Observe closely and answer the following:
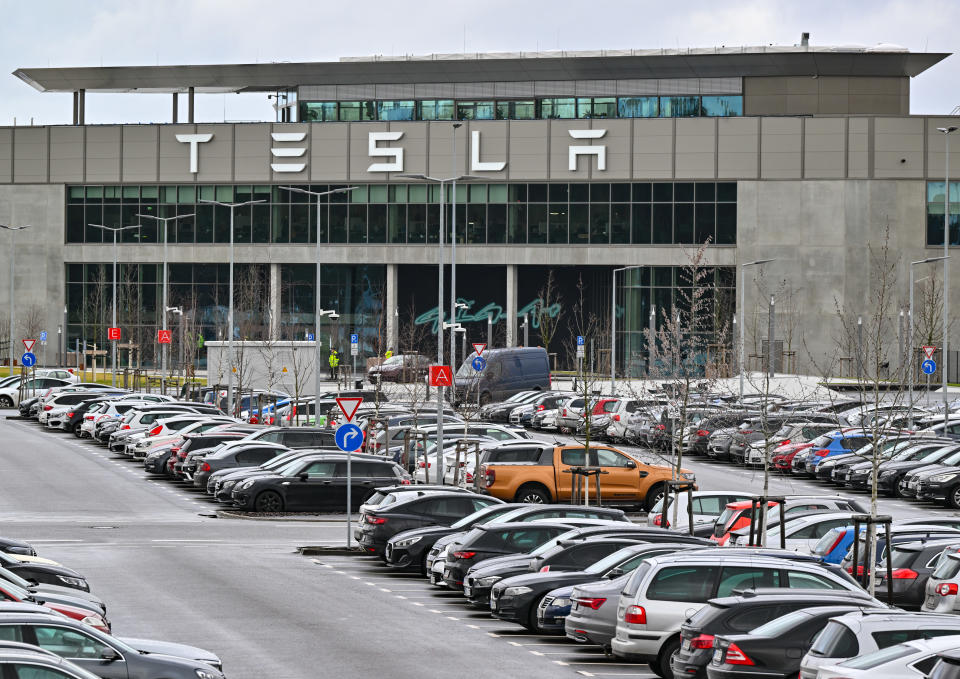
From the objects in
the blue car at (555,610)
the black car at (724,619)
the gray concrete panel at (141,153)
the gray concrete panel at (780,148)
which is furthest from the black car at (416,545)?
the gray concrete panel at (141,153)

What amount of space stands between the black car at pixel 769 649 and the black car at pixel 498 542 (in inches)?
331

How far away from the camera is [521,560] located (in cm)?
2252

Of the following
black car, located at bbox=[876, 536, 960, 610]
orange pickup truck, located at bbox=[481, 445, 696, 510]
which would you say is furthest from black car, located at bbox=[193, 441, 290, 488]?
black car, located at bbox=[876, 536, 960, 610]

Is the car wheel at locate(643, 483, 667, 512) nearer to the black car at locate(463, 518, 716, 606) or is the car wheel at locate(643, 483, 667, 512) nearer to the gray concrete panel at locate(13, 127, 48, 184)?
the black car at locate(463, 518, 716, 606)

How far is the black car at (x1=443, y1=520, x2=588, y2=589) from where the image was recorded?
23.7 m

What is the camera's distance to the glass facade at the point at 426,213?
283 feet

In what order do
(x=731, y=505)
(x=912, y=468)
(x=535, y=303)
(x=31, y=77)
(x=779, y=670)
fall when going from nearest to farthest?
(x=779, y=670) → (x=731, y=505) → (x=912, y=468) → (x=535, y=303) → (x=31, y=77)


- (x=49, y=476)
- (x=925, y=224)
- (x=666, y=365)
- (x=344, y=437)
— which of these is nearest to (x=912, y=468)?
(x=666, y=365)

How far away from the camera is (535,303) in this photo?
89.5 meters

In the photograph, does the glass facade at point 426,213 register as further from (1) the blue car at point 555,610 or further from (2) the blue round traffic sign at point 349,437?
(1) the blue car at point 555,610

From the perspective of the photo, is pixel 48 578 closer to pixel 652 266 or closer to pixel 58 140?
pixel 652 266

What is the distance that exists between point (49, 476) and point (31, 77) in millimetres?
58701

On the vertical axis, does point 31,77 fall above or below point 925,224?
above

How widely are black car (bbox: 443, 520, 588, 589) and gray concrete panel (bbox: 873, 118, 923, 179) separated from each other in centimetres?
6463
